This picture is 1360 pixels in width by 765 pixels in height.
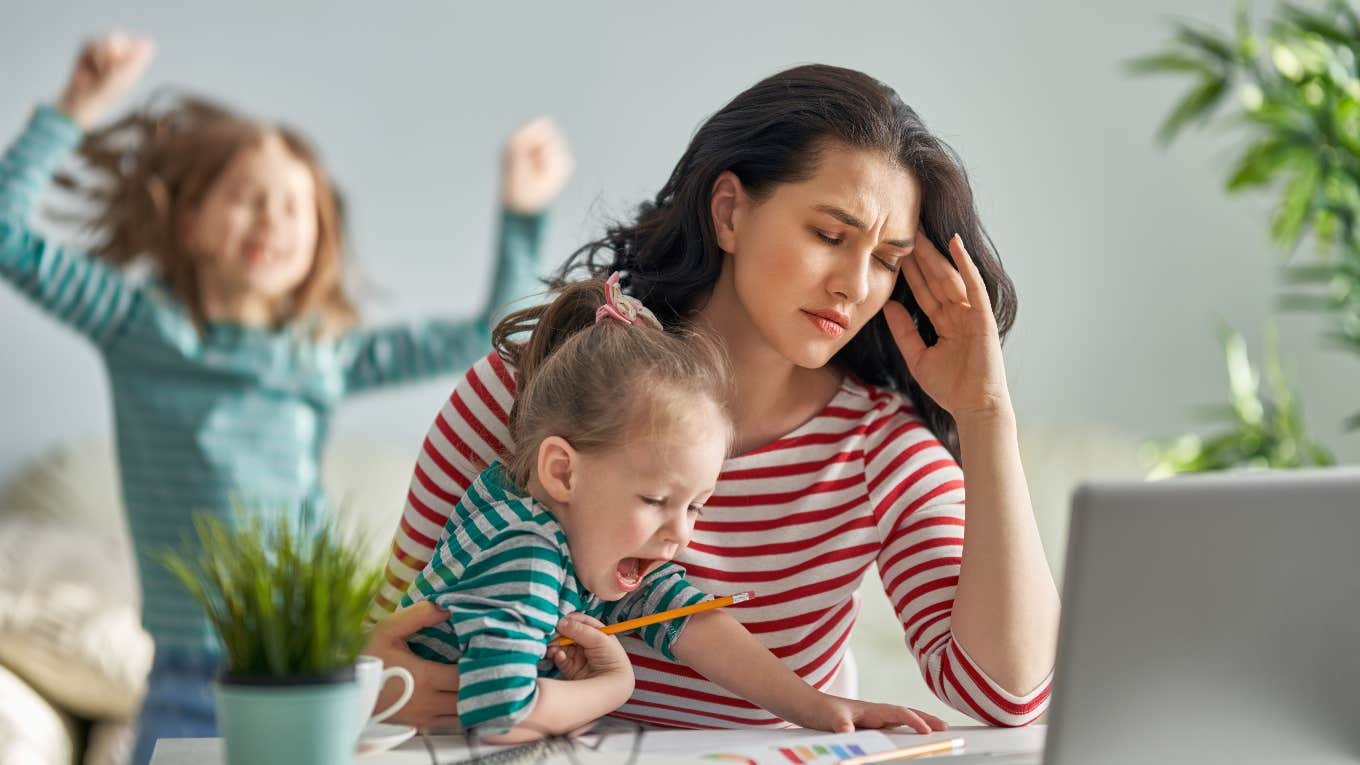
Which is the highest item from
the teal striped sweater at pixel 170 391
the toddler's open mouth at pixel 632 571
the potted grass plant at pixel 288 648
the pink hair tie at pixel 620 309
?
the pink hair tie at pixel 620 309

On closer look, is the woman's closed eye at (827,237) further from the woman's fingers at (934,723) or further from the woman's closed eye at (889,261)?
the woman's fingers at (934,723)

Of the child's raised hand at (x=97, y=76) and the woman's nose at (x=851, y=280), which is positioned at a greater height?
the child's raised hand at (x=97, y=76)

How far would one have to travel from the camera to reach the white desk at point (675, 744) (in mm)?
1051

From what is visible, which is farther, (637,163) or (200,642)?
(637,163)

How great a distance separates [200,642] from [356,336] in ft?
2.18

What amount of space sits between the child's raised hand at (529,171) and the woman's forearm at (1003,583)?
5.14 feet

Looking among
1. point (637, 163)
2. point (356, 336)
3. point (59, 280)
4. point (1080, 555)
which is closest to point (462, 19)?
point (637, 163)

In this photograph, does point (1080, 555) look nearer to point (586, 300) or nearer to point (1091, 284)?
point (586, 300)

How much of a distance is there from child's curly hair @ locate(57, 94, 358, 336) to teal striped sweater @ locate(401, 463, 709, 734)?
1.36m

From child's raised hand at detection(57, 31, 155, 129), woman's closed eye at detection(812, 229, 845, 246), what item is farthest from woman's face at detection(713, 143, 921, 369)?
child's raised hand at detection(57, 31, 155, 129)

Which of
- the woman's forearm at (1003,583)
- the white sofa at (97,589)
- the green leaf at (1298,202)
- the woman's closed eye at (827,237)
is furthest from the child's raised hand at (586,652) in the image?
the green leaf at (1298,202)

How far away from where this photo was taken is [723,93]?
342 centimetres

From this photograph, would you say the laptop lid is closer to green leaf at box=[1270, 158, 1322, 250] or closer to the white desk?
the white desk

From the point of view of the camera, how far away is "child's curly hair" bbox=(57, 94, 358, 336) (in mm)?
2479
